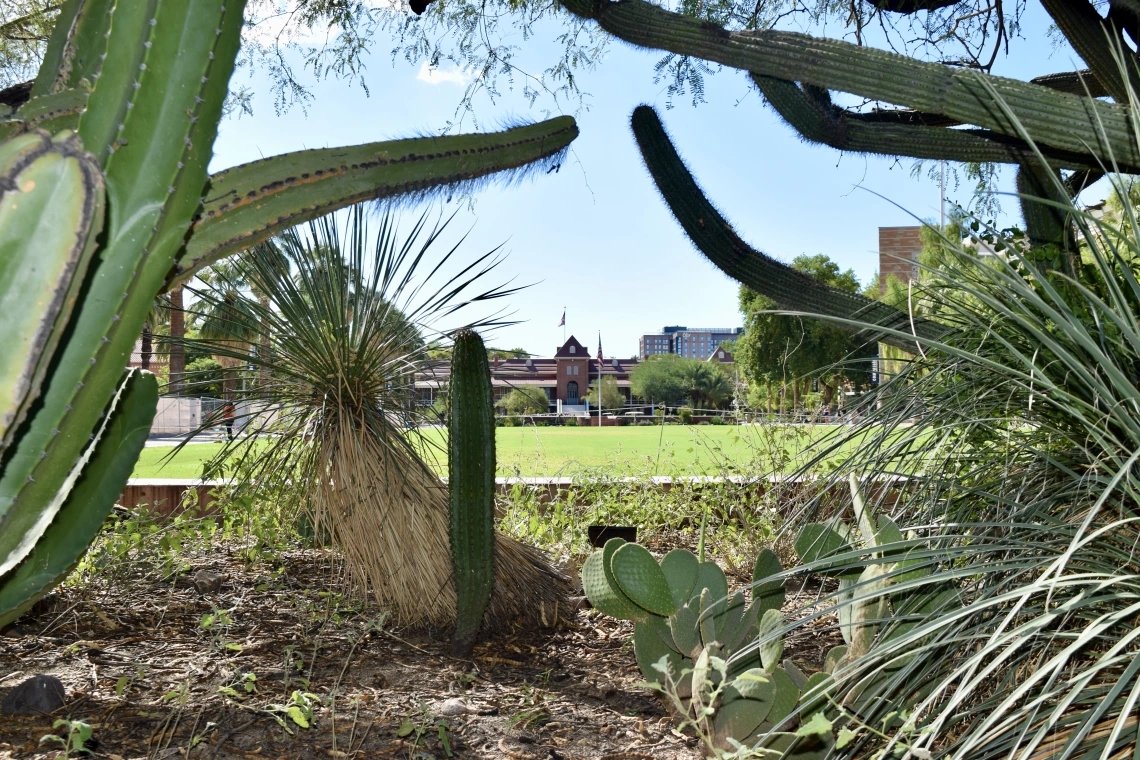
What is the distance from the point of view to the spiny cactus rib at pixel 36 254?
1.18 m

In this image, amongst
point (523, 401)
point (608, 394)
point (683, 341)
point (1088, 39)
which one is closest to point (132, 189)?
point (523, 401)

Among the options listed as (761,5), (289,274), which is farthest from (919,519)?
(761,5)

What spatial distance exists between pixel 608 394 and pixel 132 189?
2479 inches

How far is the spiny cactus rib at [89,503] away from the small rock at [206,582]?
7.79 feet

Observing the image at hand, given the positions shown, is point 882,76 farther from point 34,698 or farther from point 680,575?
point 34,698

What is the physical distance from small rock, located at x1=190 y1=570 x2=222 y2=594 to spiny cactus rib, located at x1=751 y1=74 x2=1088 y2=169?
11.9 ft

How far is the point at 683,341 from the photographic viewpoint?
132625 millimetres

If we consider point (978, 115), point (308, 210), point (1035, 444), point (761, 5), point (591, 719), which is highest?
point (761, 5)

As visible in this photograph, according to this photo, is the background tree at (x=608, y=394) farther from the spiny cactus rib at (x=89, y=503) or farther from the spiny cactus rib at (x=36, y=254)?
the spiny cactus rib at (x=36, y=254)

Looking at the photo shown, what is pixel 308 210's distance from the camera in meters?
1.89

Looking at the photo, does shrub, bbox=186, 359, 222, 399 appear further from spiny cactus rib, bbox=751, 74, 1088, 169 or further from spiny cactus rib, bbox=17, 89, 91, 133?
spiny cactus rib, bbox=751, 74, 1088, 169

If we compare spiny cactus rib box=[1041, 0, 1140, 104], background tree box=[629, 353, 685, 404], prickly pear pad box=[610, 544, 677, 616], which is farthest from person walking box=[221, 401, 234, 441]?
background tree box=[629, 353, 685, 404]

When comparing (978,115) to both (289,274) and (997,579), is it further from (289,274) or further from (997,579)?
(289,274)

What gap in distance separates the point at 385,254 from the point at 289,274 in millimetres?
413
